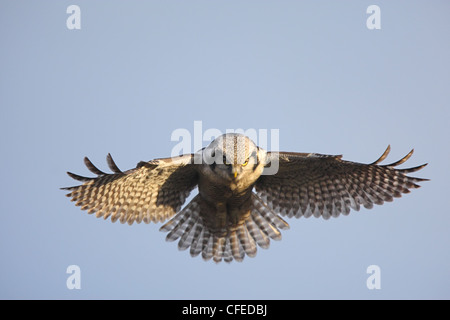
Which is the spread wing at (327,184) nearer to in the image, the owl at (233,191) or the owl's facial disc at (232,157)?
the owl at (233,191)

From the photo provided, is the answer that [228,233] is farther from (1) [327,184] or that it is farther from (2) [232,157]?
(2) [232,157]

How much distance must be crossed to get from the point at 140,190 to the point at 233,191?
1663 millimetres

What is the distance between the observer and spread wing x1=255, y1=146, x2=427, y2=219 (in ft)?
33.7

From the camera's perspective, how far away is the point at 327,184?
10.7m

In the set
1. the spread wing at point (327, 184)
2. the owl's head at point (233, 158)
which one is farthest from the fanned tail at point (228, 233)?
the owl's head at point (233, 158)

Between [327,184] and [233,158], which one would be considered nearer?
[233,158]

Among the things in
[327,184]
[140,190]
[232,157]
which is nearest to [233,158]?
[232,157]

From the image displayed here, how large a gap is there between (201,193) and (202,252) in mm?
1206

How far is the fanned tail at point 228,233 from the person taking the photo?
441 inches

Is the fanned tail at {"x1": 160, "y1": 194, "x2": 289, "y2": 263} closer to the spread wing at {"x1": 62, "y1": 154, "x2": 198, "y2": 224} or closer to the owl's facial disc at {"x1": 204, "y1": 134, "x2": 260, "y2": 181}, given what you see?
the spread wing at {"x1": 62, "y1": 154, "x2": 198, "y2": 224}

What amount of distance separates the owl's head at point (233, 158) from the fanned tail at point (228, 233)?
4.75 feet

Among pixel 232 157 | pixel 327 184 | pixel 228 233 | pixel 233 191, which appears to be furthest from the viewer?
pixel 228 233

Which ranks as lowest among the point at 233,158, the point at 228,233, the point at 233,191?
the point at 228,233

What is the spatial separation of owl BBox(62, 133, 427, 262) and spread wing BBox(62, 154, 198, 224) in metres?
0.02
